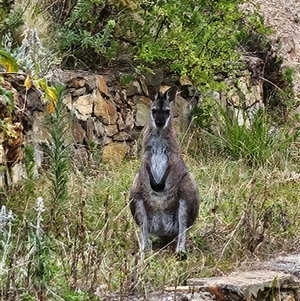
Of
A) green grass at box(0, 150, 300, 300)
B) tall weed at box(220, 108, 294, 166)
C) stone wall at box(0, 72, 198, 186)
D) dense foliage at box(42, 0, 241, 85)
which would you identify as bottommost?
green grass at box(0, 150, 300, 300)

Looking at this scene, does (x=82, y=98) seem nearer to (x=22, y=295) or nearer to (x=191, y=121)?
(x=191, y=121)

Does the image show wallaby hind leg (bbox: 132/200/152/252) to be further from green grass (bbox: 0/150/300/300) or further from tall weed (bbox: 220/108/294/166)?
tall weed (bbox: 220/108/294/166)

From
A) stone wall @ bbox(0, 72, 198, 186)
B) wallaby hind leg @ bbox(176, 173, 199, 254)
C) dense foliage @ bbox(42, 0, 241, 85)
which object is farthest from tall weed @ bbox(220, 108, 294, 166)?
wallaby hind leg @ bbox(176, 173, 199, 254)

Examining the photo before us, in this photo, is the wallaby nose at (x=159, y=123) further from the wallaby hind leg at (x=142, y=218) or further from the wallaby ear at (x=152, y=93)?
the wallaby hind leg at (x=142, y=218)

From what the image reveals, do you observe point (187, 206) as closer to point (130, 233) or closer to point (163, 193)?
point (163, 193)

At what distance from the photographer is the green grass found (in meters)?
5.06

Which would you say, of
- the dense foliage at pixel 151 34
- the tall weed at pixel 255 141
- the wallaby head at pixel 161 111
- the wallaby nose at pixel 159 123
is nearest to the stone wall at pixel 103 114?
the dense foliage at pixel 151 34

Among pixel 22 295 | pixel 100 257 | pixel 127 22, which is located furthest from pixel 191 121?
pixel 22 295

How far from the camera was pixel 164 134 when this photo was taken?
776 centimetres

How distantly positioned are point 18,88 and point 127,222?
1800 mm

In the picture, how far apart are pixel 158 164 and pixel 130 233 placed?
677 millimetres

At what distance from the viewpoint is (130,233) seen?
7.39 meters

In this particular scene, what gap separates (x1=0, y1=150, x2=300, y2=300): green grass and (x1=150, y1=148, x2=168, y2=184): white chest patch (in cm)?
37

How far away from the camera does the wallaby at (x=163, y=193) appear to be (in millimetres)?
7297
